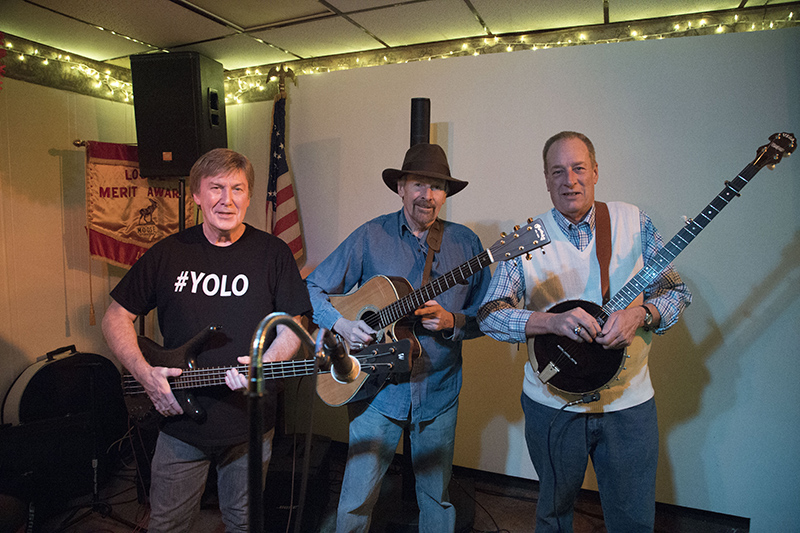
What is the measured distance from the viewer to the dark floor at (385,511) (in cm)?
284

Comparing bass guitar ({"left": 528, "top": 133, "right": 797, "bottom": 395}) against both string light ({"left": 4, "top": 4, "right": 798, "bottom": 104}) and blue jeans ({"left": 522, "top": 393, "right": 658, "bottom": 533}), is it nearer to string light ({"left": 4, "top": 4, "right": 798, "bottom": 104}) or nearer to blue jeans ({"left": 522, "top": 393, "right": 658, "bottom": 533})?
blue jeans ({"left": 522, "top": 393, "right": 658, "bottom": 533})

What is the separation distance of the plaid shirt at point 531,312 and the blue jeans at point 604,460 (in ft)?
1.17

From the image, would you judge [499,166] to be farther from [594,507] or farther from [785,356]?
[594,507]

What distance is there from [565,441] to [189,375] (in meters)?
1.51

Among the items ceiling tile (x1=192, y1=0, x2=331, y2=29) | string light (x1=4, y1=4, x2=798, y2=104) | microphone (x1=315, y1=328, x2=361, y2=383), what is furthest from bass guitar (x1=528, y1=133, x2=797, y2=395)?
ceiling tile (x1=192, y1=0, x2=331, y2=29)

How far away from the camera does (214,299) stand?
1.96 meters

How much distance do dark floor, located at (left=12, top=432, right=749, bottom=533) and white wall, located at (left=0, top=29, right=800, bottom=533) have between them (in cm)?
13

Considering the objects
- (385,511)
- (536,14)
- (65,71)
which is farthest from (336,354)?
(65,71)

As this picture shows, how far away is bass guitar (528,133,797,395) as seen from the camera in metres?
1.81

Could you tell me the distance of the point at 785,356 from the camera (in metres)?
2.87

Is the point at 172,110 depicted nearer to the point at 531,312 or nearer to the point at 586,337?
the point at 531,312

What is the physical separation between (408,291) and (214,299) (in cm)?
83

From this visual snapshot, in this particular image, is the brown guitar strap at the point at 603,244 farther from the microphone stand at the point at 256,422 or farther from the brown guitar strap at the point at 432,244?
the microphone stand at the point at 256,422

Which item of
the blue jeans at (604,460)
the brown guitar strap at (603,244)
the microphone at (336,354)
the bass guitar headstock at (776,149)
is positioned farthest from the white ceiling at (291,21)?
the microphone at (336,354)
